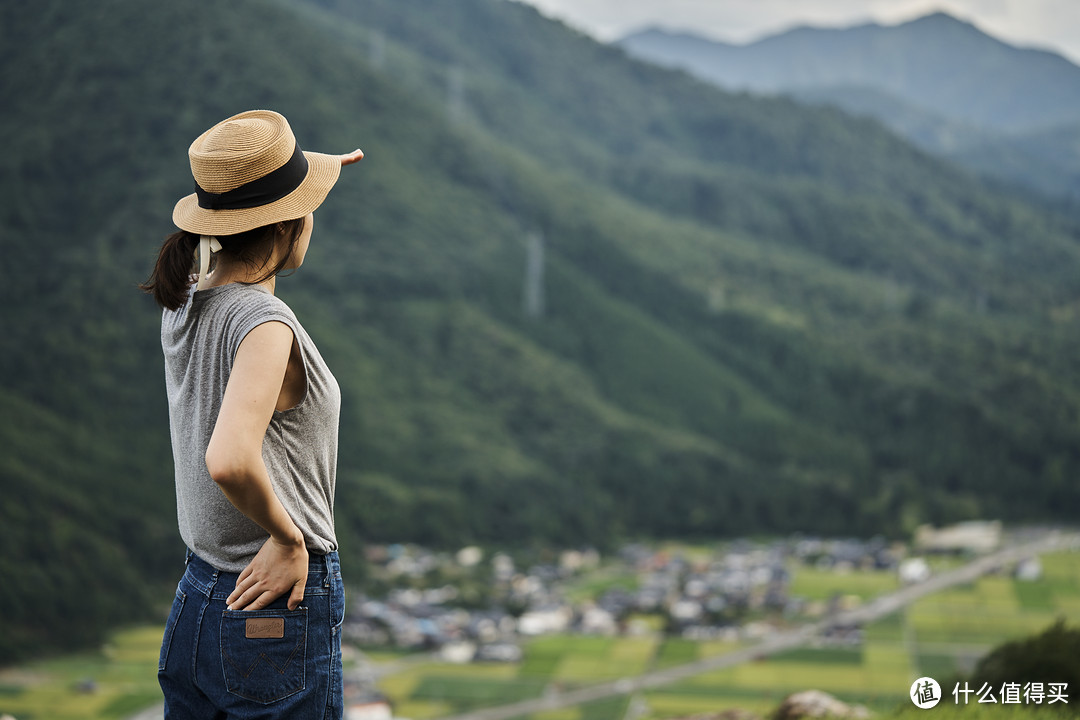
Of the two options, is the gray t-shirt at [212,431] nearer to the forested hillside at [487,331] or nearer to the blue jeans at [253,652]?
the blue jeans at [253,652]

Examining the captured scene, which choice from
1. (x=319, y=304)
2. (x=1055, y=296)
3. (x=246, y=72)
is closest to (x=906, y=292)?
(x=1055, y=296)

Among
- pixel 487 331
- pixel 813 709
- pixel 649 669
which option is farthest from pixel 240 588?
pixel 487 331

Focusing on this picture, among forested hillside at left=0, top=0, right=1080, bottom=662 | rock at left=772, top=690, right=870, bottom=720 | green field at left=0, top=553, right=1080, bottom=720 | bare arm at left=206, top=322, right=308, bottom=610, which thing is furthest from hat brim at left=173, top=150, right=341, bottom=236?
forested hillside at left=0, top=0, right=1080, bottom=662

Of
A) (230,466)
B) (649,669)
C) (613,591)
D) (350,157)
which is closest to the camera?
(230,466)

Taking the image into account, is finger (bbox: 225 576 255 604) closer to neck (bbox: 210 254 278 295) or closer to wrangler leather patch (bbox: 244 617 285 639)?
wrangler leather patch (bbox: 244 617 285 639)

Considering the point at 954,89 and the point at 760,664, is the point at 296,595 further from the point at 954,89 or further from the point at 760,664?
the point at 954,89
